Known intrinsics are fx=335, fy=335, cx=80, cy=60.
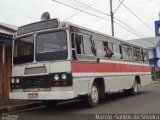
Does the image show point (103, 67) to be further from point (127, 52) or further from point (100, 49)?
point (127, 52)

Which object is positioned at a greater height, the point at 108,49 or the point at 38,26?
the point at 38,26

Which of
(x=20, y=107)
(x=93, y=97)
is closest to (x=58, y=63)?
(x=93, y=97)

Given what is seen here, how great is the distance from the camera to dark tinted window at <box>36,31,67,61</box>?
35.2ft

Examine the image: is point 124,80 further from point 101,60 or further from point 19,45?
point 19,45

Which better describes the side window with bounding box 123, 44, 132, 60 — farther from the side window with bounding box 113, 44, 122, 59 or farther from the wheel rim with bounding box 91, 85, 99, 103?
the wheel rim with bounding box 91, 85, 99, 103

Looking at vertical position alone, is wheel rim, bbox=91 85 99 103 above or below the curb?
above

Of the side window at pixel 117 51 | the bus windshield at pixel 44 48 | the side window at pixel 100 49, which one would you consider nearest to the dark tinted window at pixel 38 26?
the bus windshield at pixel 44 48

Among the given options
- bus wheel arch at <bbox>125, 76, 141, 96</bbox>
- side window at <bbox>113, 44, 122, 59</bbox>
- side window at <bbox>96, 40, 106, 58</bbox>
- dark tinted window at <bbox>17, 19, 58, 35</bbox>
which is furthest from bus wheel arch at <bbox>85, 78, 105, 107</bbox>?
bus wheel arch at <bbox>125, 76, 141, 96</bbox>

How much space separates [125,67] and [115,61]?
1.51 m

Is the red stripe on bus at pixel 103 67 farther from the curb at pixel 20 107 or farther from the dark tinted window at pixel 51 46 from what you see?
the curb at pixel 20 107

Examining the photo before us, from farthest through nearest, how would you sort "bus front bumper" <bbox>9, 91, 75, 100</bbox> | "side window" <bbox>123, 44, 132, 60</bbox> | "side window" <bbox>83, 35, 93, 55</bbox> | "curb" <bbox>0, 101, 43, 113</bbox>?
1. "side window" <bbox>123, 44, 132, 60</bbox>
2. "curb" <bbox>0, 101, 43, 113</bbox>
3. "side window" <bbox>83, 35, 93, 55</bbox>
4. "bus front bumper" <bbox>9, 91, 75, 100</bbox>

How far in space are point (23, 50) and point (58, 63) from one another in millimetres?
1738

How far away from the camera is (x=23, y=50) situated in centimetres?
1166

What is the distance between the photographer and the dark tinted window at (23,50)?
11367 millimetres
